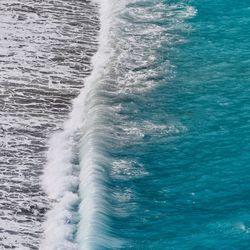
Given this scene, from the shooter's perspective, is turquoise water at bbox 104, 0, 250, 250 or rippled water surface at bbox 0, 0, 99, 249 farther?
rippled water surface at bbox 0, 0, 99, 249

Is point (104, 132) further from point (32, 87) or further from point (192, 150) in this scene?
point (32, 87)

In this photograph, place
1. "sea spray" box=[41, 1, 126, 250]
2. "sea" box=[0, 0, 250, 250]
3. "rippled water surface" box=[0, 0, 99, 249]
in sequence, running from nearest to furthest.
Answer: "sea spray" box=[41, 1, 126, 250]
"sea" box=[0, 0, 250, 250]
"rippled water surface" box=[0, 0, 99, 249]

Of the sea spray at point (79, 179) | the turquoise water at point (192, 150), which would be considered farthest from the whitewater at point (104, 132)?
the turquoise water at point (192, 150)

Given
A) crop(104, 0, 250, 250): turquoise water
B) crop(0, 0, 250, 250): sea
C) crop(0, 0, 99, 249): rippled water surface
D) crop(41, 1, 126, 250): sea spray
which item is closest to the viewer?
crop(41, 1, 126, 250): sea spray

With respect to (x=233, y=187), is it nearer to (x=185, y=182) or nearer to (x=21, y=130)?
(x=185, y=182)

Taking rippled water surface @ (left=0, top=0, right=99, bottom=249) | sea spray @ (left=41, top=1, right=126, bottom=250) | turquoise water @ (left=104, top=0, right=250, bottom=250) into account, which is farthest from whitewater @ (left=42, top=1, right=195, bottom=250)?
rippled water surface @ (left=0, top=0, right=99, bottom=249)

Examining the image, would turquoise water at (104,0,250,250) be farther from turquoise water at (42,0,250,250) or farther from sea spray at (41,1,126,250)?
sea spray at (41,1,126,250)

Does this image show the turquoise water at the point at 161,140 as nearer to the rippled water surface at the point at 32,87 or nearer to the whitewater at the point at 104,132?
the whitewater at the point at 104,132
